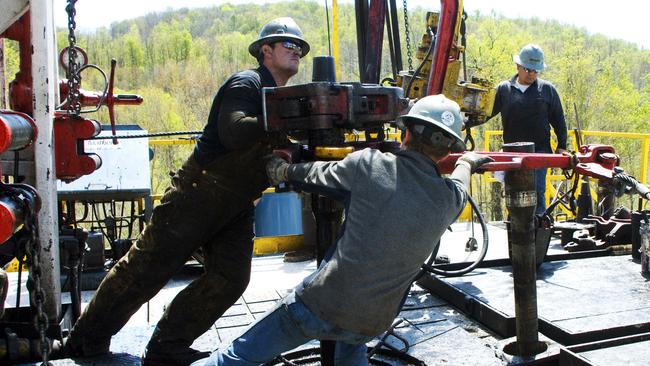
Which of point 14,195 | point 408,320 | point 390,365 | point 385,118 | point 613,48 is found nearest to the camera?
point 14,195

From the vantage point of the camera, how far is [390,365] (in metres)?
3.42

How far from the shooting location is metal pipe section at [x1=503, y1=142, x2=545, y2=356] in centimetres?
342

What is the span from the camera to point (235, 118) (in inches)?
122

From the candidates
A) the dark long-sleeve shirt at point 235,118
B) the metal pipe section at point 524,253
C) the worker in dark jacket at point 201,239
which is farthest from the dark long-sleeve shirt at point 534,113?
the dark long-sleeve shirt at point 235,118

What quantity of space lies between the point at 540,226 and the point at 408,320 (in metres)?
1.28

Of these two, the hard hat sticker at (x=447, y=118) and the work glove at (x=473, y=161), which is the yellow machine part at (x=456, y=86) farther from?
the hard hat sticker at (x=447, y=118)

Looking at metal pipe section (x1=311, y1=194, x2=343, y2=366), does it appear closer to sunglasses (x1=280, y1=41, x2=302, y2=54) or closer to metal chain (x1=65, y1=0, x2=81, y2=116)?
sunglasses (x1=280, y1=41, x2=302, y2=54)

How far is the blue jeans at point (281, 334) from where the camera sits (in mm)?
2605

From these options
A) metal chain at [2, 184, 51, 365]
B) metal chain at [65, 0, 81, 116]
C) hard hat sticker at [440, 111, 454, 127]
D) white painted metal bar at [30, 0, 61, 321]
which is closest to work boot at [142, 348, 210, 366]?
white painted metal bar at [30, 0, 61, 321]

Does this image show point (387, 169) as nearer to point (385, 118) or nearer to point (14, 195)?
point (385, 118)

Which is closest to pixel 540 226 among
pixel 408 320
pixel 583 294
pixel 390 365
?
pixel 583 294

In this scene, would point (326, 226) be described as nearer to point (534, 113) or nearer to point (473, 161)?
point (473, 161)

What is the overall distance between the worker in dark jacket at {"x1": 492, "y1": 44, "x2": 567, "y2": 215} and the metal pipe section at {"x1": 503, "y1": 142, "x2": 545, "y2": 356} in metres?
2.98

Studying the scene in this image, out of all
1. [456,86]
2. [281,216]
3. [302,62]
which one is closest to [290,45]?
[456,86]
